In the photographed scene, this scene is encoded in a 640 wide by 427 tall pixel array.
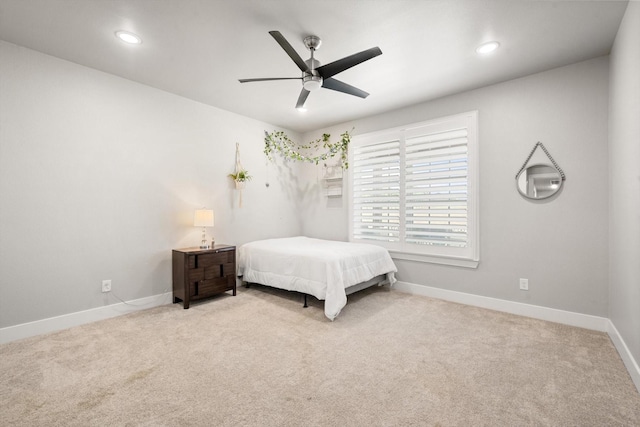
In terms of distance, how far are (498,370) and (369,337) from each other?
→ 3.42 feet

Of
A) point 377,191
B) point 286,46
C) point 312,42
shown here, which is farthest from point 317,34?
point 377,191

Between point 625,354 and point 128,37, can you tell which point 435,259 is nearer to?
point 625,354

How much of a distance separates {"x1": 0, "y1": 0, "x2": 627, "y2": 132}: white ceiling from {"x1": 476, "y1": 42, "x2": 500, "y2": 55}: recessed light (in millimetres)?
66

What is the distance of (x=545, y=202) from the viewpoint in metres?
3.28

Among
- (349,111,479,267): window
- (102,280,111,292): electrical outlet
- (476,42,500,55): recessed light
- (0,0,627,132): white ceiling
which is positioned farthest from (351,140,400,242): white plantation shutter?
(102,280,111,292): electrical outlet

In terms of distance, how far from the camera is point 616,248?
2646mm

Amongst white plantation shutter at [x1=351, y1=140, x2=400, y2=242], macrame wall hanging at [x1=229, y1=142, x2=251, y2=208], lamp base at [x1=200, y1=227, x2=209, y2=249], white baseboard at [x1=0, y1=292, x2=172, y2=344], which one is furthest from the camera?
macrame wall hanging at [x1=229, y1=142, x2=251, y2=208]

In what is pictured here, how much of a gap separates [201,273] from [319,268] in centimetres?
152

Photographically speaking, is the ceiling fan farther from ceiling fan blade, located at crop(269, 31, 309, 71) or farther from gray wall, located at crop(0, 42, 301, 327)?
gray wall, located at crop(0, 42, 301, 327)

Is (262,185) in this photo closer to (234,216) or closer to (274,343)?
(234,216)

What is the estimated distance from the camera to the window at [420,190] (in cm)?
380

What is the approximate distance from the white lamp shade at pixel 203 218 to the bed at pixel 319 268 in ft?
2.57

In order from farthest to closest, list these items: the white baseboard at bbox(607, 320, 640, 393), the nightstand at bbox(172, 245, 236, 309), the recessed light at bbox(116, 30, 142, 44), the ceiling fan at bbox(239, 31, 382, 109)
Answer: the nightstand at bbox(172, 245, 236, 309) < the recessed light at bbox(116, 30, 142, 44) < the ceiling fan at bbox(239, 31, 382, 109) < the white baseboard at bbox(607, 320, 640, 393)

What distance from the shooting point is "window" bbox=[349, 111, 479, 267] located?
150 inches
